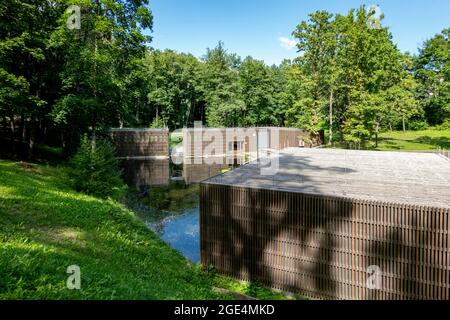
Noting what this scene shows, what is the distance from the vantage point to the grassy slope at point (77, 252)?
18.4ft

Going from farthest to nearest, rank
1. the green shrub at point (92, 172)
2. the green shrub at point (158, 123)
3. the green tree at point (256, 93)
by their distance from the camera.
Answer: the green tree at point (256, 93) → the green shrub at point (158, 123) → the green shrub at point (92, 172)

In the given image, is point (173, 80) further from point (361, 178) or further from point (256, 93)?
point (361, 178)

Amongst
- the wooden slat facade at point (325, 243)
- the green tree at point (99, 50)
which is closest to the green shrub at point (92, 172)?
the green tree at point (99, 50)

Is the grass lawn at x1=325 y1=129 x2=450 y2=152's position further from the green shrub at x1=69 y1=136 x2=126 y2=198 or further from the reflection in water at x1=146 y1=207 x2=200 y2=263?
the green shrub at x1=69 y1=136 x2=126 y2=198

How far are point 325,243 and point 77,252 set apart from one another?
6.29 m

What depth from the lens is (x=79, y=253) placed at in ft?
26.3

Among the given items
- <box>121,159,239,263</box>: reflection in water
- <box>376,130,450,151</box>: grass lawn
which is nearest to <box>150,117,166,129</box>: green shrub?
<box>121,159,239,263</box>: reflection in water

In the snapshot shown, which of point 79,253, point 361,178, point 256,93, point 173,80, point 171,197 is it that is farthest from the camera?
point 173,80

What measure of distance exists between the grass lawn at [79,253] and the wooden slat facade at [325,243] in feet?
3.03

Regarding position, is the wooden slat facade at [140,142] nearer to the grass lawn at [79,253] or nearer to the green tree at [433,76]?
the grass lawn at [79,253]

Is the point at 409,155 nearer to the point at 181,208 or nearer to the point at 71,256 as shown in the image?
the point at 181,208

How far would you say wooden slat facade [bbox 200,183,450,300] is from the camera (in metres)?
7.82

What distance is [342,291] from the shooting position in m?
8.82

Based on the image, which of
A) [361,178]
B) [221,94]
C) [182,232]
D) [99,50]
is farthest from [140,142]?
[361,178]
